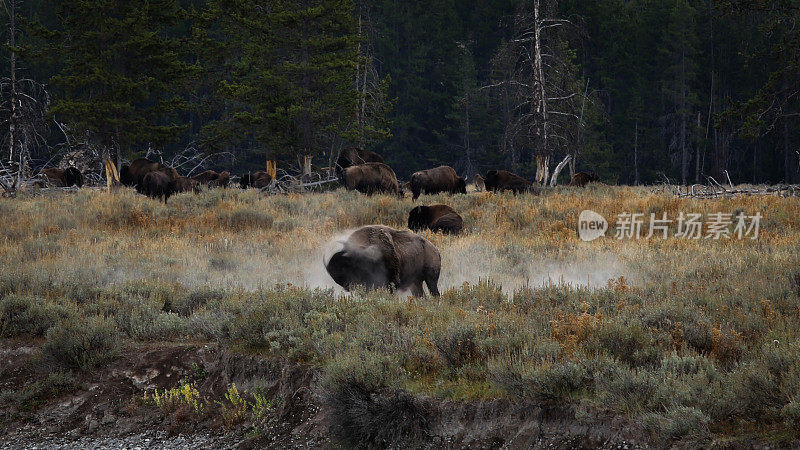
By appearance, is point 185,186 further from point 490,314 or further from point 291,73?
point 490,314

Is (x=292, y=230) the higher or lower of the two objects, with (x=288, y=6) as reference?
lower

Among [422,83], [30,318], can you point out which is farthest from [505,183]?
[422,83]

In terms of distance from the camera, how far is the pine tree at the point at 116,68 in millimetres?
23984

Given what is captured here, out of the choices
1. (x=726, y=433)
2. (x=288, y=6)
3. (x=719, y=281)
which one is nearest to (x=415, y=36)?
(x=288, y=6)

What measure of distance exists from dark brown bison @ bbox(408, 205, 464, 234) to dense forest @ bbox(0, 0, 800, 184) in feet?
37.7

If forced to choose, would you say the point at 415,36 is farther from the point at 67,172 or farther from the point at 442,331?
the point at 442,331

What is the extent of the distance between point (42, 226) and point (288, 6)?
15.5 m

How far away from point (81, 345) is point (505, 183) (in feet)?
56.8

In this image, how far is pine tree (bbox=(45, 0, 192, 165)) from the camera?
2398cm

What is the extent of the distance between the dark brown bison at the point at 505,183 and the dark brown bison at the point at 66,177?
15497 mm

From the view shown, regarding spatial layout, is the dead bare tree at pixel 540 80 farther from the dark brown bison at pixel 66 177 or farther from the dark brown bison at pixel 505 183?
the dark brown bison at pixel 66 177

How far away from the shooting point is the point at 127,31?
2445 centimetres
